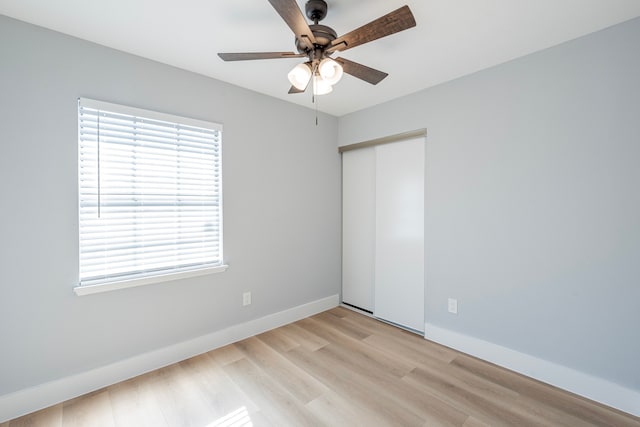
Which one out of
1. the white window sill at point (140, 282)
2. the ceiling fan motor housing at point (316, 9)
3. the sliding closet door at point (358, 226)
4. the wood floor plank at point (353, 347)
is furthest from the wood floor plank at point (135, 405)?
the ceiling fan motor housing at point (316, 9)

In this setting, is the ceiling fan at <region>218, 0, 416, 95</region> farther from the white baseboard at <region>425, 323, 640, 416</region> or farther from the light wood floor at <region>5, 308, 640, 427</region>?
the white baseboard at <region>425, 323, 640, 416</region>

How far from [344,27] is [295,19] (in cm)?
62

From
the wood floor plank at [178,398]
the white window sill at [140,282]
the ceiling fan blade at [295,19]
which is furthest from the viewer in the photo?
the white window sill at [140,282]

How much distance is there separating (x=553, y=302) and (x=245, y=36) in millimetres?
2854

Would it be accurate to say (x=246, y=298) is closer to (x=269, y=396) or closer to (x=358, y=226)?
(x=269, y=396)

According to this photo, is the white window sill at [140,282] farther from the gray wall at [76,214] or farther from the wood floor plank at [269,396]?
the wood floor plank at [269,396]

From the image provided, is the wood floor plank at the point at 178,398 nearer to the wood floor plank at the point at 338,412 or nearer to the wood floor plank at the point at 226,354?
the wood floor plank at the point at 226,354

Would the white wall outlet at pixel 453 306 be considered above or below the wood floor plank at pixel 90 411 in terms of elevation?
above

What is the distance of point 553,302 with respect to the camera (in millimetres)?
2027

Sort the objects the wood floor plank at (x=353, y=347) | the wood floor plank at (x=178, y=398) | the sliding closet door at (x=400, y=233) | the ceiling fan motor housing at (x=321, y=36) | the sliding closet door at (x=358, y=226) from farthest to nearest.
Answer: the sliding closet door at (x=358, y=226) → the sliding closet door at (x=400, y=233) → the wood floor plank at (x=353, y=347) → the wood floor plank at (x=178, y=398) → the ceiling fan motor housing at (x=321, y=36)

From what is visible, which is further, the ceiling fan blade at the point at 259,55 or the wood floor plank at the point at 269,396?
the wood floor plank at the point at 269,396

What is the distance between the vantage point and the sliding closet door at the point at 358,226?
3348 mm

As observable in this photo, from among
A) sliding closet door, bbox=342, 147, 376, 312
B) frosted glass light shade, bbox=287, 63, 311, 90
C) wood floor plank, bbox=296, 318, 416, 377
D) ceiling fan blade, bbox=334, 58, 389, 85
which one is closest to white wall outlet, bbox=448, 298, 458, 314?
wood floor plank, bbox=296, 318, 416, 377

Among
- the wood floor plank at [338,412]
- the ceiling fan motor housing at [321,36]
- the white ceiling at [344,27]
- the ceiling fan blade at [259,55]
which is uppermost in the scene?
the white ceiling at [344,27]
